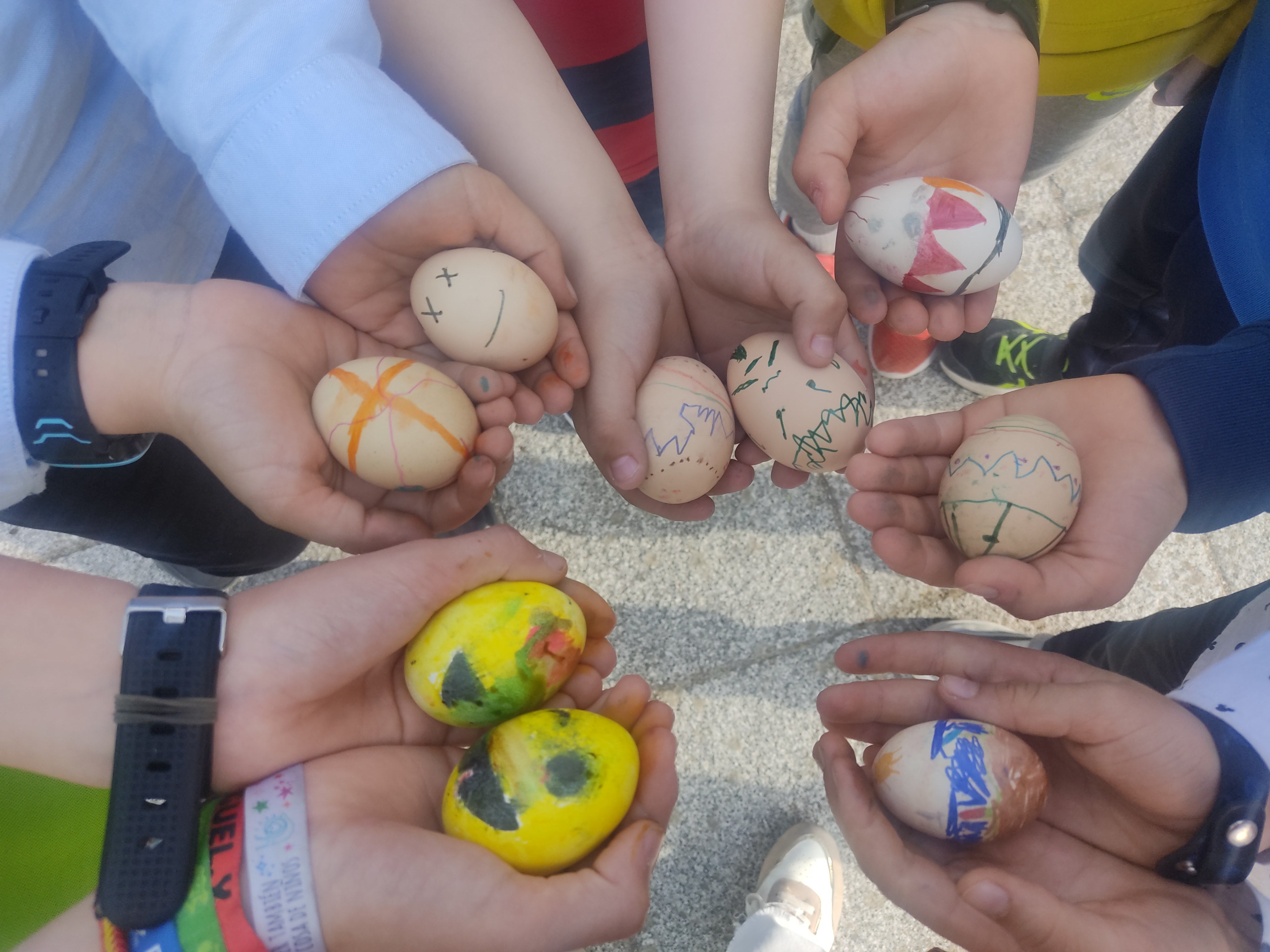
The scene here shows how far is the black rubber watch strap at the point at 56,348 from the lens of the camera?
128 centimetres

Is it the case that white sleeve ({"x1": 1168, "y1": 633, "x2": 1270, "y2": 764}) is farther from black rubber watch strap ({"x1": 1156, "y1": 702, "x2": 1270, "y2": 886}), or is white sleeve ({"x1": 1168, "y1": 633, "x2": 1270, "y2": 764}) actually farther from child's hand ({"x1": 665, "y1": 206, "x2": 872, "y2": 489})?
child's hand ({"x1": 665, "y1": 206, "x2": 872, "y2": 489})

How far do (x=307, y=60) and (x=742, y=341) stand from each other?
1.10 m

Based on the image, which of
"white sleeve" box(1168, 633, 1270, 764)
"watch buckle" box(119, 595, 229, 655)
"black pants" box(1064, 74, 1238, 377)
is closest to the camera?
"watch buckle" box(119, 595, 229, 655)

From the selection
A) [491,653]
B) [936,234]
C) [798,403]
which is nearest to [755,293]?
[798,403]

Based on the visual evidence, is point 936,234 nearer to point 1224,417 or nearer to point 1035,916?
point 1224,417

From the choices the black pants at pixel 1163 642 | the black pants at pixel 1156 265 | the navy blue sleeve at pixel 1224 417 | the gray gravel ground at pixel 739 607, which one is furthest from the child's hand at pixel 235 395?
the black pants at pixel 1156 265

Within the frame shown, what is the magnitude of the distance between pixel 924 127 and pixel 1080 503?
3.17 feet

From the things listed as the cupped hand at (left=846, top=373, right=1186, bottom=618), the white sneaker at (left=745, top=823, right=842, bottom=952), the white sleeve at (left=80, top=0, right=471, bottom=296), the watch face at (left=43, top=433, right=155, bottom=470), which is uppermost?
the white sleeve at (left=80, top=0, right=471, bottom=296)

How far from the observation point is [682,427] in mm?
1640

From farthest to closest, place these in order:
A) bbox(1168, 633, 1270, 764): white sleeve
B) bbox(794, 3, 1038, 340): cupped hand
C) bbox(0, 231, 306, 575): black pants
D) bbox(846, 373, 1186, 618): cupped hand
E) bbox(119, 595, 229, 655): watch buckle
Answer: bbox(794, 3, 1038, 340): cupped hand, bbox(0, 231, 306, 575): black pants, bbox(846, 373, 1186, 618): cupped hand, bbox(1168, 633, 1270, 764): white sleeve, bbox(119, 595, 229, 655): watch buckle

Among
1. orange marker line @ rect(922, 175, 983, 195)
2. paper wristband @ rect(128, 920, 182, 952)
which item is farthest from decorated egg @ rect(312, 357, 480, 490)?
orange marker line @ rect(922, 175, 983, 195)

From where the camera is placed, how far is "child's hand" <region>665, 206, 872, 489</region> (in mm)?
1532

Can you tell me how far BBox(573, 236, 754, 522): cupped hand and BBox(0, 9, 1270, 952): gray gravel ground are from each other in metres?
0.67

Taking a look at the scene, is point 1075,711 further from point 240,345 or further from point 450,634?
point 240,345
